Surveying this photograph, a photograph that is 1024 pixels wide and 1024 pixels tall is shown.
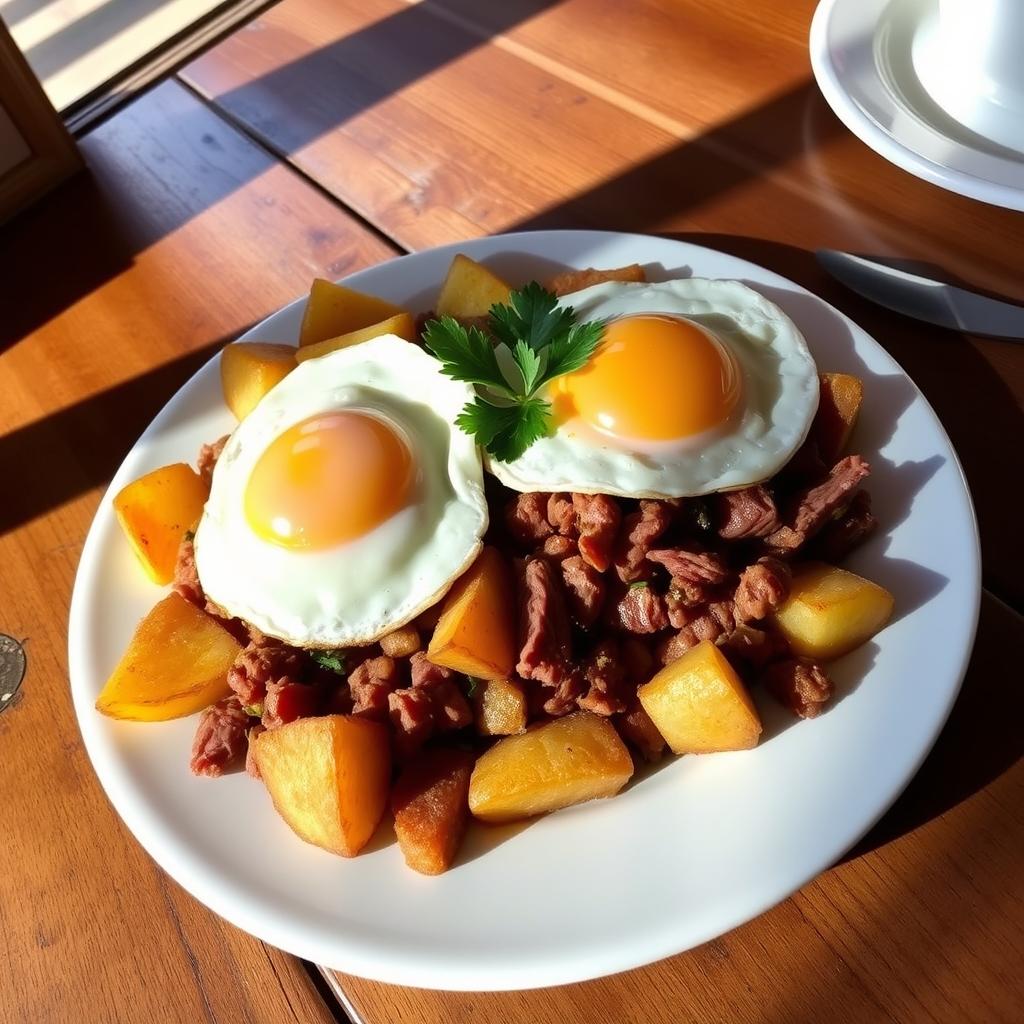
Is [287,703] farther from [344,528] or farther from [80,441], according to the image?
[80,441]

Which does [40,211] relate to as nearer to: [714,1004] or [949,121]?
[949,121]

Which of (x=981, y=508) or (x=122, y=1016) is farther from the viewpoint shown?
(x=981, y=508)

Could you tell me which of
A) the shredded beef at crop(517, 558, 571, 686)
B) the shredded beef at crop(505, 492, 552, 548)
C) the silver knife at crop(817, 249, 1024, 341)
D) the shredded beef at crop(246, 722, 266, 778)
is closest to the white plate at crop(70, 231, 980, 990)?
the shredded beef at crop(246, 722, 266, 778)

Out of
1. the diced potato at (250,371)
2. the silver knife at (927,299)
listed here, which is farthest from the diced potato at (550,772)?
the silver knife at (927,299)

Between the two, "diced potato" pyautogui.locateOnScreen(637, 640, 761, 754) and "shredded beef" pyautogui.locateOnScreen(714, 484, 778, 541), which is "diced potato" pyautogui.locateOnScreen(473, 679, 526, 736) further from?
"shredded beef" pyautogui.locateOnScreen(714, 484, 778, 541)

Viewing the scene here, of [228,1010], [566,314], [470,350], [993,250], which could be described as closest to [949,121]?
[993,250]

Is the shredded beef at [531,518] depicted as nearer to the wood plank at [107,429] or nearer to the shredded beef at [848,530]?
the shredded beef at [848,530]
